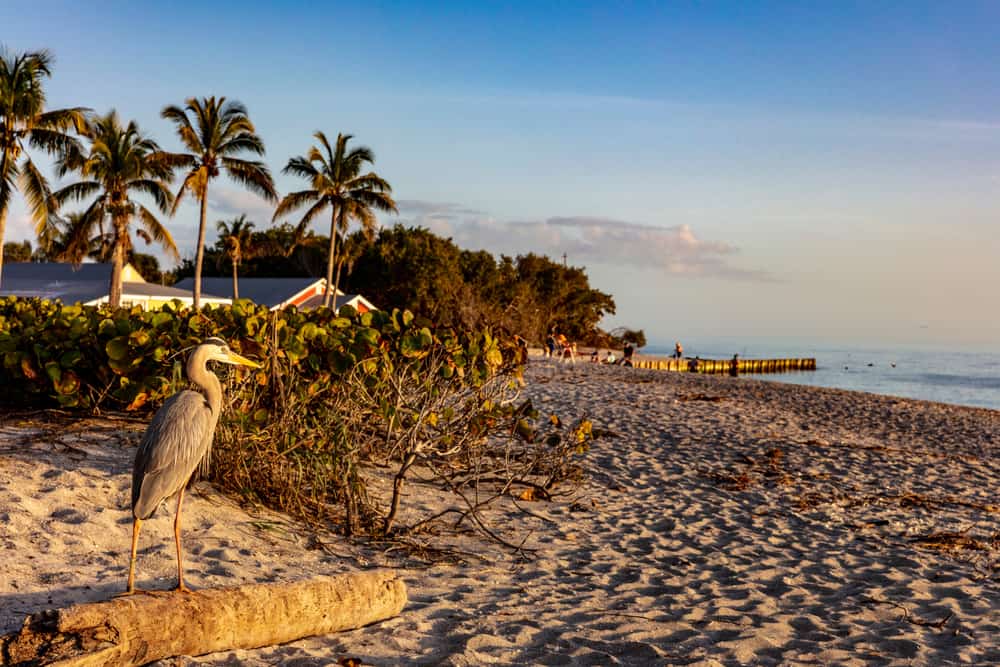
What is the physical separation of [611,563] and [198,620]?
3.77 meters

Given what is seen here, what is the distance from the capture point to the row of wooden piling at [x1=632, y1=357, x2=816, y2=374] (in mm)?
55469

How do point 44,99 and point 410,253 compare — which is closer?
point 44,99

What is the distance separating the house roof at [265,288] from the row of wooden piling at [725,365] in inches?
866

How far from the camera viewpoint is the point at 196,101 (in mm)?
34031

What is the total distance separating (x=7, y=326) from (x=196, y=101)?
28.8m

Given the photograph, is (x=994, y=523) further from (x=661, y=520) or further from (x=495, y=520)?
(x=495, y=520)

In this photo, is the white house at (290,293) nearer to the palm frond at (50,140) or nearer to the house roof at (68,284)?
the house roof at (68,284)

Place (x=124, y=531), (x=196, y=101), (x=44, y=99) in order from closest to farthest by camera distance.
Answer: (x=124, y=531)
(x=44, y=99)
(x=196, y=101)

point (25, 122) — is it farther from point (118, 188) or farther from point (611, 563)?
point (611, 563)

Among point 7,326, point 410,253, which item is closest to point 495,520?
point 7,326

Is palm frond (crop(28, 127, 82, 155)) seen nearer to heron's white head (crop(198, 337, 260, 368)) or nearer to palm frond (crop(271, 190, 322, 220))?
palm frond (crop(271, 190, 322, 220))

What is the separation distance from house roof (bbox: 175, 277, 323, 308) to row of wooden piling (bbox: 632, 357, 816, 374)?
866 inches

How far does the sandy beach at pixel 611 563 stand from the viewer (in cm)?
471

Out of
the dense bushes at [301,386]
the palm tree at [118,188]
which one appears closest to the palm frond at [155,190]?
the palm tree at [118,188]
